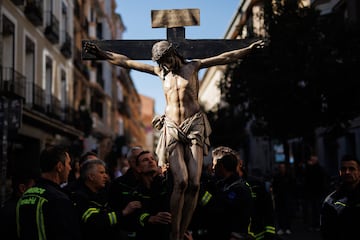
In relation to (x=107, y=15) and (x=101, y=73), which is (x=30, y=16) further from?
(x=107, y=15)

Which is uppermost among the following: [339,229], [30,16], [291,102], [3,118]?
[30,16]

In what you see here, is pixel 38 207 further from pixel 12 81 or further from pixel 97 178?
pixel 12 81

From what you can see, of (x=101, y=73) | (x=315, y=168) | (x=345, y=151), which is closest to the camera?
(x=315, y=168)

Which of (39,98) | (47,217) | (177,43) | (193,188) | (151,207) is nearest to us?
(47,217)

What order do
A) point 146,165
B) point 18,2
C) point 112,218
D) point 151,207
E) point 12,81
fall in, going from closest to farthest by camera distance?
point 112,218 < point 151,207 < point 146,165 < point 12,81 < point 18,2

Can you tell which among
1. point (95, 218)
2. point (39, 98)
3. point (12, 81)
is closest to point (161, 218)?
point (95, 218)

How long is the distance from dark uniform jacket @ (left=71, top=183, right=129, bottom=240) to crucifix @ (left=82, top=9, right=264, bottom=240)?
0.50 meters

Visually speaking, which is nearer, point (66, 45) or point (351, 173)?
point (351, 173)

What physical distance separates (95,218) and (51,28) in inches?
778

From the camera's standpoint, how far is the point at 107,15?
145ft

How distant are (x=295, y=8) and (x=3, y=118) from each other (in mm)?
10333

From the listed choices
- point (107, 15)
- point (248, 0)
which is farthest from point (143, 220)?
point (107, 15)

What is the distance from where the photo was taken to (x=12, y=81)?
1789 cm

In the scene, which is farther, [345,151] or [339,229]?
[345,151]
